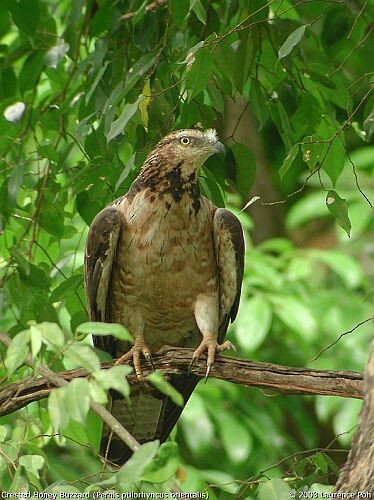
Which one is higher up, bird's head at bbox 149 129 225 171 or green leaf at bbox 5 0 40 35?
green leaf at bbox 5 0 40 35

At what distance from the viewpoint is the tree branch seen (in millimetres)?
3479

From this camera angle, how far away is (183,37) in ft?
13.1

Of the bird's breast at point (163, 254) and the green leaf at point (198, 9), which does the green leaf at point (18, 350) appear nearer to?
the green leaf at point (198, 9)

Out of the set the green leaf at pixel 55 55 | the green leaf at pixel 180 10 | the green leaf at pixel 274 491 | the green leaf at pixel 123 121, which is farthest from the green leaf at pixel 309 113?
the green leaf at pixel 274 491

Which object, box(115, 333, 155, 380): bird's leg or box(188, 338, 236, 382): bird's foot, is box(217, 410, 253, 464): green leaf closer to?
box(115, 333, 155, 380): bird's leg

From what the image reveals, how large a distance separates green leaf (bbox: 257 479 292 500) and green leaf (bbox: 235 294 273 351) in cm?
341

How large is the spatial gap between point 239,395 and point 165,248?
3.17m

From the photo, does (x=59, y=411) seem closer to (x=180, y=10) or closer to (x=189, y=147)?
(x=180, y=10)

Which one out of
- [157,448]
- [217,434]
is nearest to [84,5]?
[157,448]

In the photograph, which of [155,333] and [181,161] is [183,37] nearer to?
[181,161]

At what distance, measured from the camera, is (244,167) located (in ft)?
13.5

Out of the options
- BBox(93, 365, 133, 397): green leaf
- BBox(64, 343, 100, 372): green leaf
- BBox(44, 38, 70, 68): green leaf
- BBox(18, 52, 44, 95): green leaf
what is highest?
BBox(44, 38, 70, 68): green leaf

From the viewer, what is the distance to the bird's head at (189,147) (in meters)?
4.26

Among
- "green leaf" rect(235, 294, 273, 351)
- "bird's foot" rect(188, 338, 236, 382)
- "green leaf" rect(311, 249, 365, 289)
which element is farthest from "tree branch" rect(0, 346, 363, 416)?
"green leaf" rect(311, 249, 365, 289)
